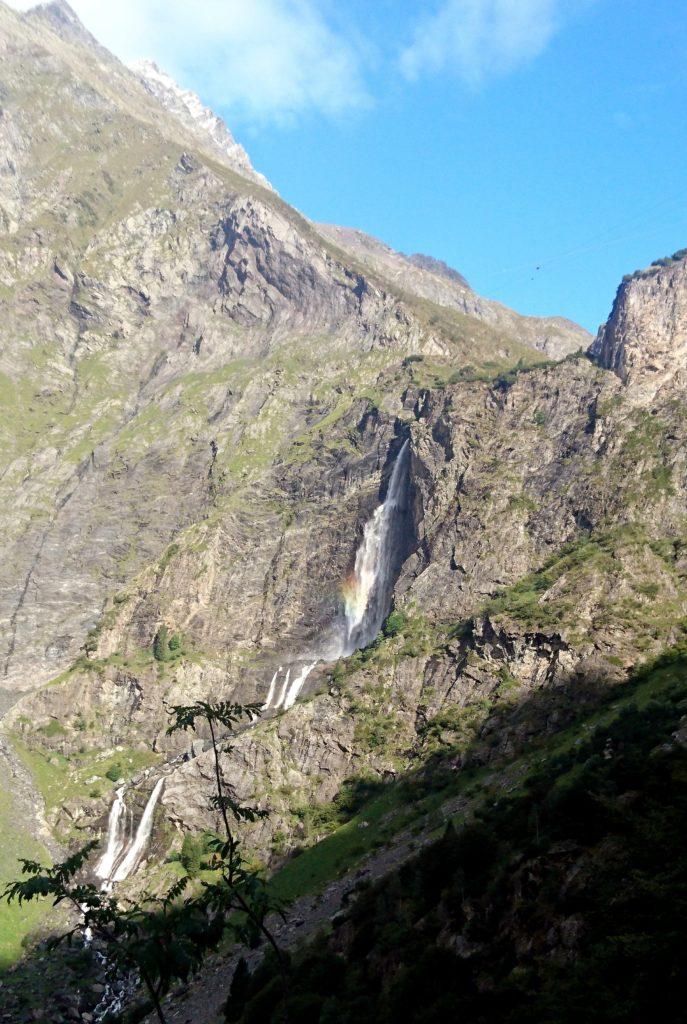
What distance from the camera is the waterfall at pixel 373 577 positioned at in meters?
117

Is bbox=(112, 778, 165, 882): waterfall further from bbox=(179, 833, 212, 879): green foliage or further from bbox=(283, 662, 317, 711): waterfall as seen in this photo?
bbox=(283, 662, 317, 711): waterfall

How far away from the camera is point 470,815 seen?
54.2 metres

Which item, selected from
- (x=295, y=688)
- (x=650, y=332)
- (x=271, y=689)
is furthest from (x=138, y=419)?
(x=650, y=332)

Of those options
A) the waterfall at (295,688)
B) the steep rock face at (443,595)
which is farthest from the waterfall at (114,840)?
the waterfall at (295,688)

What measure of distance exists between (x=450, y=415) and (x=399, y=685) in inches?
2074

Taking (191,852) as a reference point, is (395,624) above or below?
above

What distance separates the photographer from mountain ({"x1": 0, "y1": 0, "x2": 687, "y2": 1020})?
75.6 meters

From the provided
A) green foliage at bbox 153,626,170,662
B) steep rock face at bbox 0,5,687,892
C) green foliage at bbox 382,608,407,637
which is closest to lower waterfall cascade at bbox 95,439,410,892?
steep rock face at bbox 0,5,687,892

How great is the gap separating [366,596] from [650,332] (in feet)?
198

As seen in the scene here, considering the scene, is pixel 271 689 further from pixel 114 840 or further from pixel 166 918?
pixel 166 918

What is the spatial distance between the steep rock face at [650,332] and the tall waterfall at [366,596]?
128ft

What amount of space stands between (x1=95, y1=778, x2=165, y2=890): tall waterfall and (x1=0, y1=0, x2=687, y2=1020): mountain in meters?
0.81

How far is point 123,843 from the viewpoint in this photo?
3479 inches

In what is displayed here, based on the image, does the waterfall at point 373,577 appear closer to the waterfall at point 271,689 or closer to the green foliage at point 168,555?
the waterfall at point 271,689
